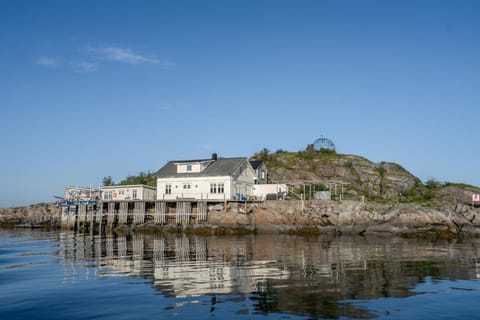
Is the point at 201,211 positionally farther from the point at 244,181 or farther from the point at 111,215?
the point at 111,215

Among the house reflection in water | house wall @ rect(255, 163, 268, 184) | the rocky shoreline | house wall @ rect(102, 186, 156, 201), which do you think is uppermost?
house wall @ rect(255, 163, 268, 184)

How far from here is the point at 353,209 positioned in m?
48.1

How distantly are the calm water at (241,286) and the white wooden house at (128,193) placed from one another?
31495 mm

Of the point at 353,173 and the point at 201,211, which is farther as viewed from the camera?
the point at 353,173

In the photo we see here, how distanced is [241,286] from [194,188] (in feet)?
134


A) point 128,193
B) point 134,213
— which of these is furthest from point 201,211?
point 128,193

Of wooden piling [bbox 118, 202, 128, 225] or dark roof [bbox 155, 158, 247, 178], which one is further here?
wooden piling [bbox 118, 202, 128, 225]

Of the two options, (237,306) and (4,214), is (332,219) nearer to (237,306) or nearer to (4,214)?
(237,306)

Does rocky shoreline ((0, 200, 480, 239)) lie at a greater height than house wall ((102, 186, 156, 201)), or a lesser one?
lesser

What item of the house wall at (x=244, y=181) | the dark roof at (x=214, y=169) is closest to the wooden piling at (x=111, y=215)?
the dark roof at (x=214, y=169)

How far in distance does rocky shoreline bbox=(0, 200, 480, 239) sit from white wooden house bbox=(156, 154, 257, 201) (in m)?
2.70

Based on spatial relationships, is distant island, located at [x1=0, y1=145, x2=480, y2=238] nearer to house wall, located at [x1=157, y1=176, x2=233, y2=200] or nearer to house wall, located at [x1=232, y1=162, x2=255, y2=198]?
house wall, located at [x1=157, y1=176, x2=233, y2=200]

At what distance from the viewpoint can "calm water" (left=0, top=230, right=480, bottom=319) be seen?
12.3m

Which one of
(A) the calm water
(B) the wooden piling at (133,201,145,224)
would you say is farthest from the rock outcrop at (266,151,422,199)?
(A) the calm water
